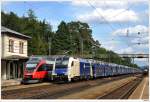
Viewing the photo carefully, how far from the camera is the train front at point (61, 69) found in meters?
43.8

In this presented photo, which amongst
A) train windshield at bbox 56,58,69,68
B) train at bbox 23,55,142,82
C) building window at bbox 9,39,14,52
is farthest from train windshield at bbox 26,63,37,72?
building window at bbox 9,39,14,52

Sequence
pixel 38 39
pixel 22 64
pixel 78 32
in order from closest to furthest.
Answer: pixel 22 64 → pixel 78 32 → pixel 38 39

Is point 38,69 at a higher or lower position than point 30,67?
lower

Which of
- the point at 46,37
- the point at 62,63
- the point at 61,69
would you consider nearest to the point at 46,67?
the point at 62,63

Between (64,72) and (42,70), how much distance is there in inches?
104

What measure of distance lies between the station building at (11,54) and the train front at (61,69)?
493 centimetres

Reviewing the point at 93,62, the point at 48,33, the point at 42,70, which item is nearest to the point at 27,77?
the point at 42,70

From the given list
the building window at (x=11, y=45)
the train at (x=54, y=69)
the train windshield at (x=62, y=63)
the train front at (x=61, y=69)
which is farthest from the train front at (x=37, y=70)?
the building window at (x=11, y=45)

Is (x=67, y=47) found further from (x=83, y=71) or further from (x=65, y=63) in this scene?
(x=65, y=63)

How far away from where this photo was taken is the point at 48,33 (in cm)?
8331

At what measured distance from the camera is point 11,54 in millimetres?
51250

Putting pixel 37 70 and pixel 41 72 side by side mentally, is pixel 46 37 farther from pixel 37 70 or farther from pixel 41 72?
pixel 37 70

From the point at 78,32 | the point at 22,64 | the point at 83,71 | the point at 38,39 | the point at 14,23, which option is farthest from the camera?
the point at 38,39

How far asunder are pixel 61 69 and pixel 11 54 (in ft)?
30.0
